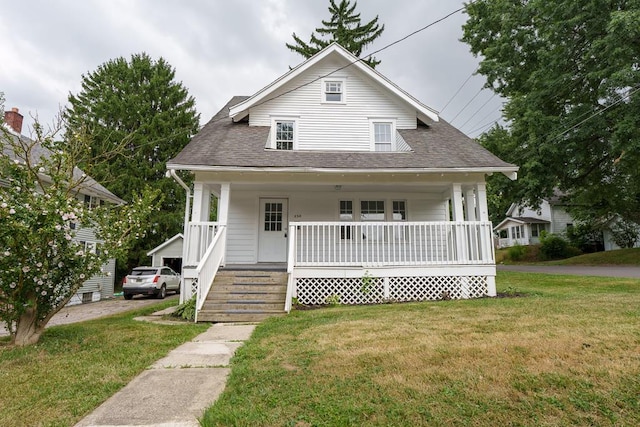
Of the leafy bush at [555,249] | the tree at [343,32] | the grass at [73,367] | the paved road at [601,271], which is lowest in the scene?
the grass at [73,367]

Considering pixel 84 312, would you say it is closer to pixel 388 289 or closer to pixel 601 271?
pixel 388 289

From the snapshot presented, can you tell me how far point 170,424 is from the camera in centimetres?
250

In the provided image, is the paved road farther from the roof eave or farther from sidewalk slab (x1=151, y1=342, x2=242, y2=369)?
sidewalk slab (x1=151, y1=342, x2=242, y2=369)

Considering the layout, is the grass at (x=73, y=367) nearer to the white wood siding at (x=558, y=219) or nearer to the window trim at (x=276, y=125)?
the window trim at (x=276, y=125)

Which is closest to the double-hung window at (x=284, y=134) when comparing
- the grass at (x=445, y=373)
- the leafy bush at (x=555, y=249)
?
the grass at (x=445, y=373)

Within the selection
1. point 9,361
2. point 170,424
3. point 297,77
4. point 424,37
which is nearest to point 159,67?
point 297,77

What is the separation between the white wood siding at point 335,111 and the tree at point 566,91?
8.82m

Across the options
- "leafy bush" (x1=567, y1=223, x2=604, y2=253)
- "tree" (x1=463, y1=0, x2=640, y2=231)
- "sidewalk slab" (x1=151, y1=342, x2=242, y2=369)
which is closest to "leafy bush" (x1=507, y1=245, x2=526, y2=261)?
"leafy bush" (x1=567, y1=223, x2=604, y2=253)

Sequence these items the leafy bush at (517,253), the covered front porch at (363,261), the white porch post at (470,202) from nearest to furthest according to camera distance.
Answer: the covered front porch at (363,261), the white porch post at (470,202), the leafy bush at (517,253)

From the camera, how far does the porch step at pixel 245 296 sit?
6895 mm

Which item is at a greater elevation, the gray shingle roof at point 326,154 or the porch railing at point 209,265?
the gray shingle roof at point 326,154

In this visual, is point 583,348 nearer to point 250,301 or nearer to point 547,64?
point 250,301

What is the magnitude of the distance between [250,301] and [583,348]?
5.64 m

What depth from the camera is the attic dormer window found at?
1173 centimetres
